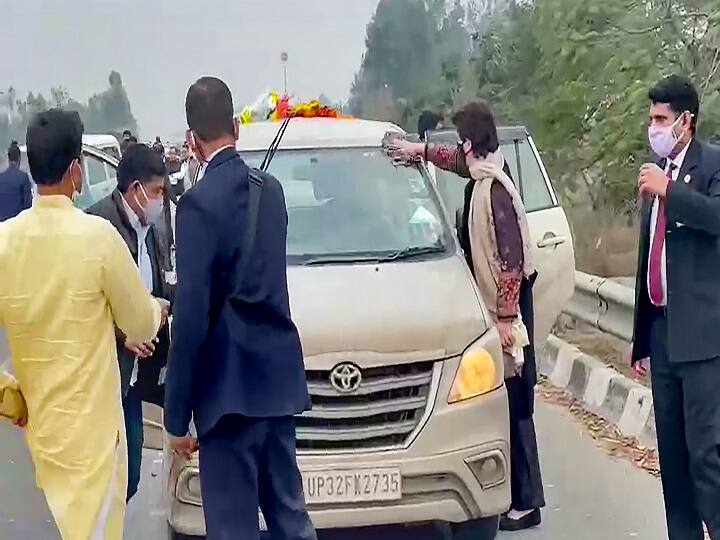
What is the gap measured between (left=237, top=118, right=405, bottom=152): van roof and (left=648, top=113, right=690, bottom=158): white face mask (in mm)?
1992

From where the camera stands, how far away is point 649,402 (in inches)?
307

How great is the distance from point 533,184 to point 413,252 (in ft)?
8.63

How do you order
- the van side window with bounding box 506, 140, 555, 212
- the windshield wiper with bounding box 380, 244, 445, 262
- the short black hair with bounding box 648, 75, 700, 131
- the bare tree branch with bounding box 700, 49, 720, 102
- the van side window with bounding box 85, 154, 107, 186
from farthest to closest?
the van side window with bounding box 85, 154, 107, 186, the bare tree branch with bounding box 700, 49, 720, 102, the van side window with bounding box 506, 140, 555, 212, the windshield wiper with bounding box 380, 244, 445, 262, the short black hair with bounding box 648, 75, 700, 131

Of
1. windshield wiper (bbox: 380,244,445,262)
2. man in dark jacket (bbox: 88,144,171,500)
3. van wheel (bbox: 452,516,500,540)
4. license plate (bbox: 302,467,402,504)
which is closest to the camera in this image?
license plate (bbox: 302,467,402,504)

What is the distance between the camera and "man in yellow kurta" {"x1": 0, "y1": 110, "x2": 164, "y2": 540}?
154 inches

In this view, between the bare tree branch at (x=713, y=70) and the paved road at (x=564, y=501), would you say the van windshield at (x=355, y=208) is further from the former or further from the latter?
the bare tree branch at (x=713, y=70)

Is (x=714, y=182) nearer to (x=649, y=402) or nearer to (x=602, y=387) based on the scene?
(x=649, y=402)

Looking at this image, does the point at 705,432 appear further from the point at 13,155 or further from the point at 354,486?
the point at 13,155

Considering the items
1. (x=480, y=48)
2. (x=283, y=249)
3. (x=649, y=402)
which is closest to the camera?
(x=283, y=249)

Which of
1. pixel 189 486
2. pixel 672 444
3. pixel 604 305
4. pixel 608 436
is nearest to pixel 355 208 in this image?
pixel 189 486

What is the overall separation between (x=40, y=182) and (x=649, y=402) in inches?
192

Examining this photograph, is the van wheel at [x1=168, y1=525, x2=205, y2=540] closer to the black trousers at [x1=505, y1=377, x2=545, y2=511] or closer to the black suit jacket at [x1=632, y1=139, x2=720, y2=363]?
the black trousers at [x1=505, y1=377, x2=545, y2=511]

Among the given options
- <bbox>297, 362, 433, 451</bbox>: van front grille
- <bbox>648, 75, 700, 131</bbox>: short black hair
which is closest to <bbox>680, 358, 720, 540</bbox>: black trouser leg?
<bbox>648, 75, 700, 131</bbox>: short black hair

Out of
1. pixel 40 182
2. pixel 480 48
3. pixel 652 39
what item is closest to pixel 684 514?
pixel 40 182
